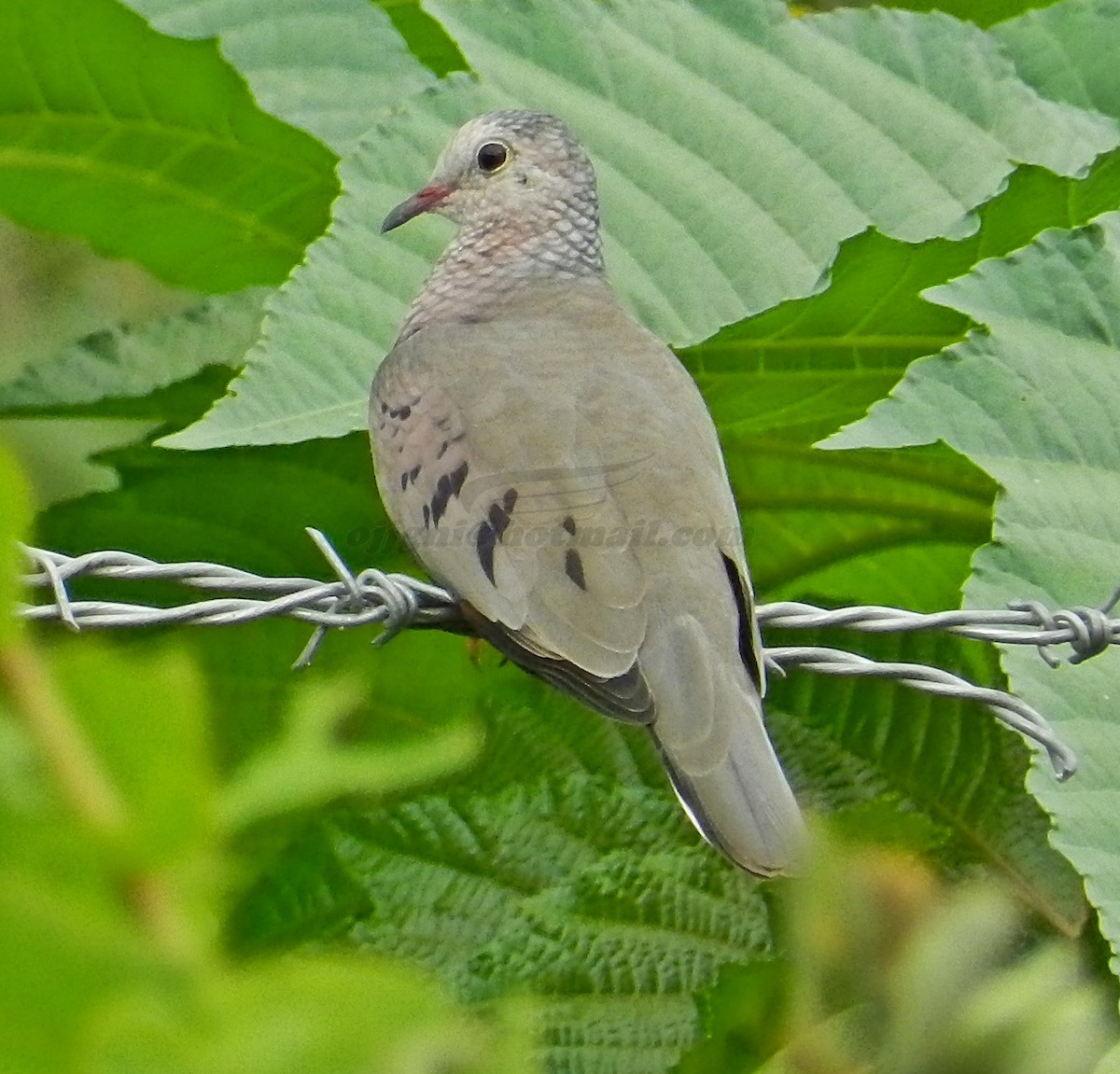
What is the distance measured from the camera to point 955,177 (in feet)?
8.24

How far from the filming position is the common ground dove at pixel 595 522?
1767 millimetres

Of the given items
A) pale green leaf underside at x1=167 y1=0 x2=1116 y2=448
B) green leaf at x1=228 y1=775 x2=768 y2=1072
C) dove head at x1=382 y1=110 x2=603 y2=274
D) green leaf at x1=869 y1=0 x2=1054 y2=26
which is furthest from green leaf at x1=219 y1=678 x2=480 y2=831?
green leaf at x1=869 y1=0 x2=1054 y2=26

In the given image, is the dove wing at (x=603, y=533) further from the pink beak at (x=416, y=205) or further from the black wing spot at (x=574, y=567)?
the pink beak at (x=416, y=205)

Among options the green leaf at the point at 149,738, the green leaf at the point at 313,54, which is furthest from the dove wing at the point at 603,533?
the green leaf at the point at 149,738

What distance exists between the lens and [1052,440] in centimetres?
199

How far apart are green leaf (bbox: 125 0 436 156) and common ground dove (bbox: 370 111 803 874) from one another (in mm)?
408

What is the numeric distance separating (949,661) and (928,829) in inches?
10.4

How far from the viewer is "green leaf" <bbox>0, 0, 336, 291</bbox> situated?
2641 millimetres

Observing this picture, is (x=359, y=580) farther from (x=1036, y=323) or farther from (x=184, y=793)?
(x=184, y=793)

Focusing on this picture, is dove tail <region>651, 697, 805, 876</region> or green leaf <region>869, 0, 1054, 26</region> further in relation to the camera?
green leaf <region>869, 0, 1054, 26</region>

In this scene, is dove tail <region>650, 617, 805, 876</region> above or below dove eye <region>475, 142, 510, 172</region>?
below

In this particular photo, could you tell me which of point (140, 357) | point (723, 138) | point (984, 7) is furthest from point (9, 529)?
point (984, 7)

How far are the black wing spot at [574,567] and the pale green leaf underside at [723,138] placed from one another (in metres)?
0.61

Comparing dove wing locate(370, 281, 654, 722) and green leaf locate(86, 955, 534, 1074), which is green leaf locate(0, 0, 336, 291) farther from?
green leaf locate(86, 955, 534, 1074)
